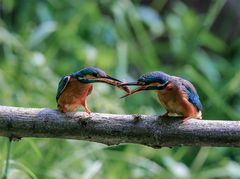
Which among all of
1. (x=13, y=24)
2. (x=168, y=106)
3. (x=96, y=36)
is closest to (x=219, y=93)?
(x=96, y=36)

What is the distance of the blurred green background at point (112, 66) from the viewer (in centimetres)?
226

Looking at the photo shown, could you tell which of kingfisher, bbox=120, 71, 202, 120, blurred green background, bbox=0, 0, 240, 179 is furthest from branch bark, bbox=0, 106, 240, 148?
blurred green background, bbox=0, 0, 240, 179

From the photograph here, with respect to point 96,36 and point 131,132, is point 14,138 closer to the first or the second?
point 131,132

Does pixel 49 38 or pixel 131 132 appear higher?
pixel 131 132

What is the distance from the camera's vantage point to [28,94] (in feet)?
8.45

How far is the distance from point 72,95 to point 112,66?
1922 millimetres

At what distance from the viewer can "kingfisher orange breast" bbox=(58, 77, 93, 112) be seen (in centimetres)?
125

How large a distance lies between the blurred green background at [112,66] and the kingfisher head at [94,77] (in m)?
0.68

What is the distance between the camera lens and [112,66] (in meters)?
3.19

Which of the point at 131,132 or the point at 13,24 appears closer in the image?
the point at 131,132

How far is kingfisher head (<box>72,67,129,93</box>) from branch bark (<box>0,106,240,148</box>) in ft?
0.24

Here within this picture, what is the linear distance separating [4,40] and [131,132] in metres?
1.68

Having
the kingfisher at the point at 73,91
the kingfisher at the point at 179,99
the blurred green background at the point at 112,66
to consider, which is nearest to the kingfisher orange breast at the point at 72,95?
the kingfisher at the point at 73,91

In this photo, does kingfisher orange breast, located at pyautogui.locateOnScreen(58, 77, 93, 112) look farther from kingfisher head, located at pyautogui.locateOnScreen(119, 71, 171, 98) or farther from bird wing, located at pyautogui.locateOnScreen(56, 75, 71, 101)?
kingfisher head, located at pyautogui.locateOnScreen(119, 71, 171, 98)
